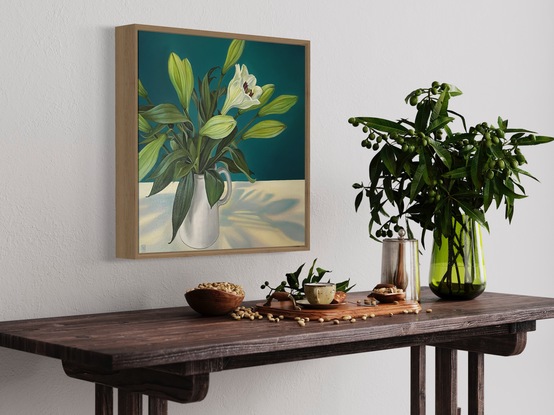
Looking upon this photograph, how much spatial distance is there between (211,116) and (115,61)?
0.30 meters

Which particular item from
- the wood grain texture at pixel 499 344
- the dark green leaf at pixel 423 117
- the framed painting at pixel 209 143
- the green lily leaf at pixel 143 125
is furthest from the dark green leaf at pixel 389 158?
the green lily leaf at pixel 143 125

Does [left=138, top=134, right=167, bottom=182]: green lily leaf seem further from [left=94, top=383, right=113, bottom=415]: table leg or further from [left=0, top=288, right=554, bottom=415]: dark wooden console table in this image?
[left=94, top=383, right=113, bottom=415]: table leg

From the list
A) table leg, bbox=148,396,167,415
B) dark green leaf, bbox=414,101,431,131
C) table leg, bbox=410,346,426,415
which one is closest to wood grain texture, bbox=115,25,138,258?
table leg, bbox=148,396,167,415

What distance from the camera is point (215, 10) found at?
2.77m

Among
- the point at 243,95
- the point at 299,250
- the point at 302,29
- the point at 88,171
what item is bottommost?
the point at 299,250

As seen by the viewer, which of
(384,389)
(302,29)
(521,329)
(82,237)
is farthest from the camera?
(384,389)

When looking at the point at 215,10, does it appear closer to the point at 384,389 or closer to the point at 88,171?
the point at 88,171

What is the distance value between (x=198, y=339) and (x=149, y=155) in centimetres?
66

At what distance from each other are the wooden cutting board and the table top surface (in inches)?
1.5

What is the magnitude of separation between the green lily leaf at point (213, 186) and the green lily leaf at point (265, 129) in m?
0.15

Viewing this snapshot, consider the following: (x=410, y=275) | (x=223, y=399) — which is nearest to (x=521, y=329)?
(x=410, y=275)

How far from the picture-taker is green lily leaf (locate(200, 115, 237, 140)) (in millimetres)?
2666

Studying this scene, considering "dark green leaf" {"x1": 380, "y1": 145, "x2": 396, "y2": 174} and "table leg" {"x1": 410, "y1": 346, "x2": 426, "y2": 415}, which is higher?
"dark green leaf" {"x1": 380, "y1": 145, "x2": 396, "y2": 174}

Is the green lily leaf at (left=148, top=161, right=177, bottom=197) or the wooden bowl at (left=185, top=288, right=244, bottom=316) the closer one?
the wooden bowl at (left=185, top=288, right=244, bottom=316)
